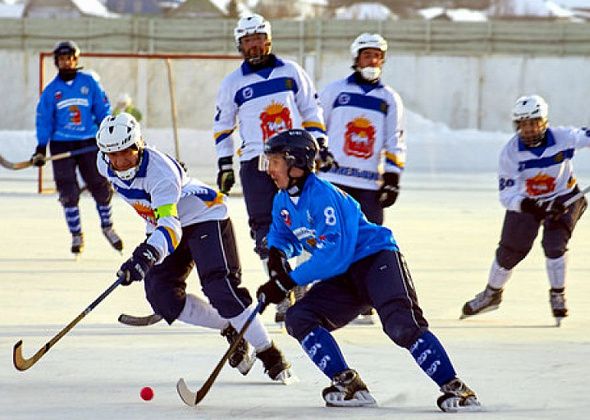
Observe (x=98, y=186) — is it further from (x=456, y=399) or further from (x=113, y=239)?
(x=456, y=399)

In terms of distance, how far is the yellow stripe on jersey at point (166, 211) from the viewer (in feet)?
18.3

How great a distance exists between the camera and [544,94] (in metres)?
31.7

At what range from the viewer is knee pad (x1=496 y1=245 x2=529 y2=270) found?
764 cm

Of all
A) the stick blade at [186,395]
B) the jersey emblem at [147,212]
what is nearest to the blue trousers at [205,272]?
the jersey emblem at [147,212]

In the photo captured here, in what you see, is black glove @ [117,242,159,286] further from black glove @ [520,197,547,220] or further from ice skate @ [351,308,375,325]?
black glove @ [520,197,547,220]

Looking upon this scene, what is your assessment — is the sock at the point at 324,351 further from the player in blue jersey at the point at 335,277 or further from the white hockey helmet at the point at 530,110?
the white hockey helmet at the point at 530,110

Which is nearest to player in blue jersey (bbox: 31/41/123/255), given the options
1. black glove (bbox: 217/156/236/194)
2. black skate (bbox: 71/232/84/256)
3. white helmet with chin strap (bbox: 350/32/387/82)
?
black skate (bbox: 71/232/84/256)

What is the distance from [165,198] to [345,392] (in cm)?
104

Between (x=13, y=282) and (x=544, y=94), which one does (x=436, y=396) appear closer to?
(x=13, y=282)

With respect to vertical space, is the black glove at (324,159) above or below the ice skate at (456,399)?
above

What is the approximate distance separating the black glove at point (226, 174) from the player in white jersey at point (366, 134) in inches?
18.9

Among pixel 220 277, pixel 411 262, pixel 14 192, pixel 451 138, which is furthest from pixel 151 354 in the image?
pixel 451 138

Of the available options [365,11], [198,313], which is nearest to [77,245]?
[198,313]

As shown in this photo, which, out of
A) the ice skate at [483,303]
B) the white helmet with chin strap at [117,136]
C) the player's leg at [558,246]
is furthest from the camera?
the ice skate at [483,303]
